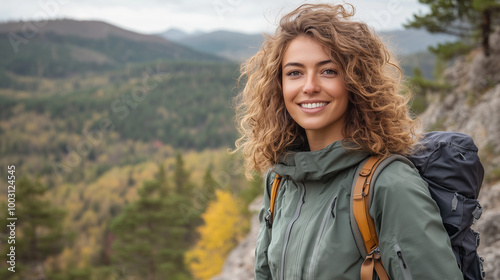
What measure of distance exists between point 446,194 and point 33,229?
81.4ft

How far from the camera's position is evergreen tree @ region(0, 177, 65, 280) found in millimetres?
21281

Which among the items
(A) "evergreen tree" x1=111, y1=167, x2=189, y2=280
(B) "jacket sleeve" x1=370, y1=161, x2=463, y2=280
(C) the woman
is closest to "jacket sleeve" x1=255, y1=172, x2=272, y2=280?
(C) the woman

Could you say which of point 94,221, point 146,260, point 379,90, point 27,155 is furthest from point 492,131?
point 27,155

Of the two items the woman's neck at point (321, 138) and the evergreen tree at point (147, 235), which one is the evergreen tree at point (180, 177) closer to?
the evergreen tree at point (147, 235)

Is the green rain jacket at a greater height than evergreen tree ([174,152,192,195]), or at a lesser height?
greater

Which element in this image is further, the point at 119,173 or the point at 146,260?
the point at 119,173

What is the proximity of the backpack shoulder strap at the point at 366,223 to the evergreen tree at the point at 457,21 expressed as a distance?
30.2 feet

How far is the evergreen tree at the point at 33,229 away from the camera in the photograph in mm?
21281

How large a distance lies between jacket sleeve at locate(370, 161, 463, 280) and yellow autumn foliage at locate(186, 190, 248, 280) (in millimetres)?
26865

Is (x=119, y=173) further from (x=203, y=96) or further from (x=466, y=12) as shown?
(x=466, y=12)

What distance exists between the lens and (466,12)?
31.7ft

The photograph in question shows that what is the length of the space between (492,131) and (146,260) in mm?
23935

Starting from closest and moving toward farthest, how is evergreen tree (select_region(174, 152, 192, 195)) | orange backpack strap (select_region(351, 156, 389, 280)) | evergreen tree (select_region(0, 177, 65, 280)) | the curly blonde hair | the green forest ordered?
orange backpack strap (select_region(351, 156, 389, 280)) < the curly blonde hair < evergreen tree (select_region(0, 177, 65, 280)) < the green forest < evergreen tree (select_region(174, 152, 192, 195))

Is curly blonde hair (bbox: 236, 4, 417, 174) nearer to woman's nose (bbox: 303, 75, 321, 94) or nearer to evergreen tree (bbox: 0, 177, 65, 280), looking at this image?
woman's nose (bbox: 303, 75, 321, 94)
